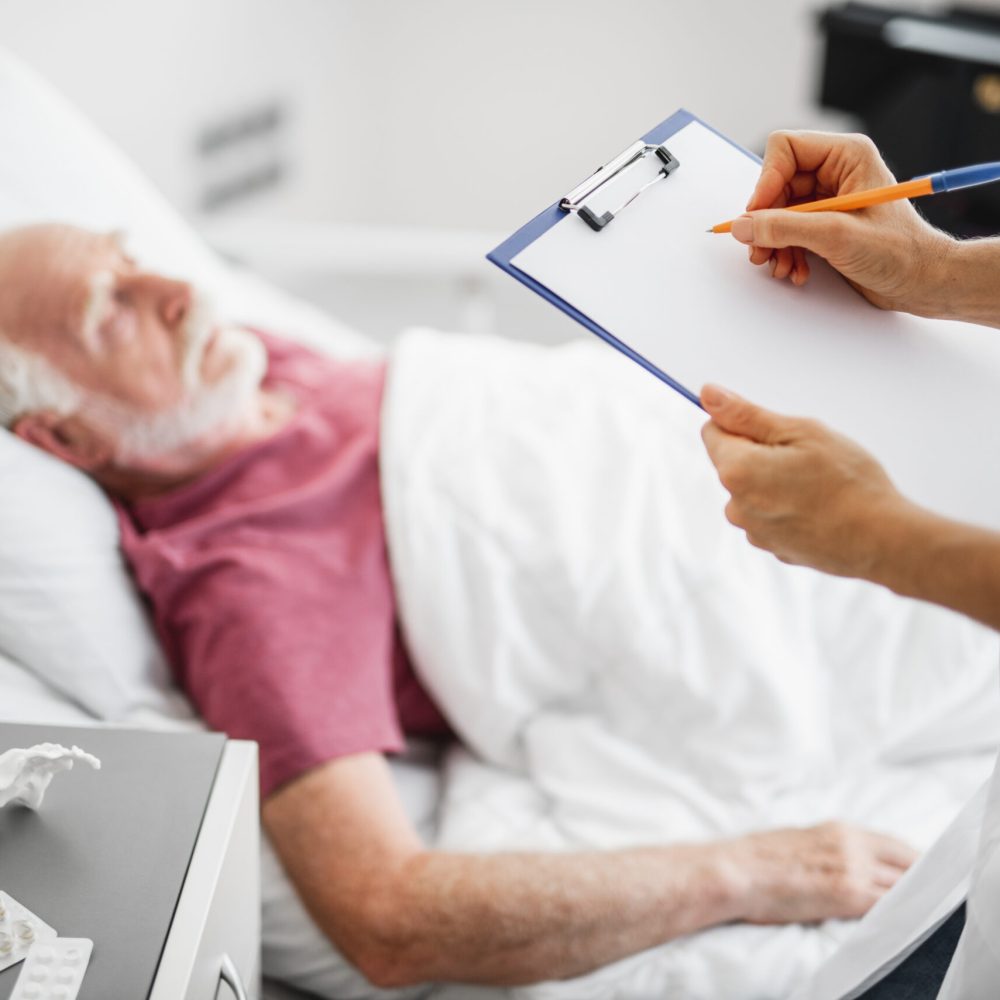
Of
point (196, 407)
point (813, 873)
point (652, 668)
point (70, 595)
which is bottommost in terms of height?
point (813, 873)

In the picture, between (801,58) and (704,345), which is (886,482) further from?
(801,58)

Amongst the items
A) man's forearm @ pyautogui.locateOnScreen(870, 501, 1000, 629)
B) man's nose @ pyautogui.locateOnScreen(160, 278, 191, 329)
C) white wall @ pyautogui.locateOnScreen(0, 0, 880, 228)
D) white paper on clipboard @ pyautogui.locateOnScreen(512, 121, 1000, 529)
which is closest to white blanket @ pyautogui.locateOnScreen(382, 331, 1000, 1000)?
man's nose @ pyautogui.locateOnScreen(160, 278, 191, 329)

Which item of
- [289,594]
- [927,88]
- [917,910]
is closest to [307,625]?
[289,594]

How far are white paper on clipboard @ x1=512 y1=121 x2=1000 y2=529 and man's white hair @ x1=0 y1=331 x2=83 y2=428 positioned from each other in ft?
1.97

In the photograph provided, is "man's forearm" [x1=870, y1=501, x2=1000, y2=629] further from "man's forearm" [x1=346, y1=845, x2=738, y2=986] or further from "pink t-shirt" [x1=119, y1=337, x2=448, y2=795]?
"pink t-shirt" [x1=119, y1=337, x2=448, y2=795]

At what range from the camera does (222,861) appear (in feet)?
2.32

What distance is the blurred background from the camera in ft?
5.54

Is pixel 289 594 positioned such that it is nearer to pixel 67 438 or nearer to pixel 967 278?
pixel 67 438

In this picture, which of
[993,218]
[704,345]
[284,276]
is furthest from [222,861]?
[284,276]

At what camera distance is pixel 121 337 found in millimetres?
1165

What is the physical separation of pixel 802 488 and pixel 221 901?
1.41ft

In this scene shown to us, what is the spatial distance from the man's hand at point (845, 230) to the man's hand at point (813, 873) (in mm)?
461

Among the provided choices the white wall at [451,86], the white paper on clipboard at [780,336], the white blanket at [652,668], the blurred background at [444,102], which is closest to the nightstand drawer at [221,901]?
the white blanket at [652,668]

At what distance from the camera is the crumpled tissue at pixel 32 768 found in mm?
694
